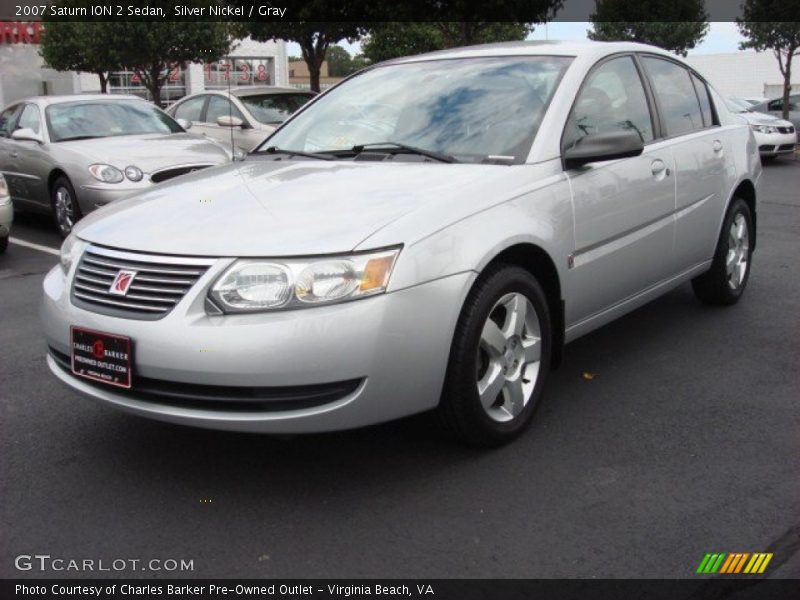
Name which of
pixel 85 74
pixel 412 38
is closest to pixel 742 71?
pixel 412 38

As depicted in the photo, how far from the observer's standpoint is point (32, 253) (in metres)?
8.44

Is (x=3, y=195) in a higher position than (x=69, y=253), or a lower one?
lower

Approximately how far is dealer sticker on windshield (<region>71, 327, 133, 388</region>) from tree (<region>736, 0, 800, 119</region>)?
66.3 feet

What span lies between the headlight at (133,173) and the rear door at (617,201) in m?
5.16

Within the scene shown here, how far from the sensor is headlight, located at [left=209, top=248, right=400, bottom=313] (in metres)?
3.00

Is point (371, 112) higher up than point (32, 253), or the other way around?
point (371, 112)

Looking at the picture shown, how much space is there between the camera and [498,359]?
11.6 ft

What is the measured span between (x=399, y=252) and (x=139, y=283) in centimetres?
93

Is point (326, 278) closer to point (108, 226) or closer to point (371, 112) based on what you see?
point (108, 226)

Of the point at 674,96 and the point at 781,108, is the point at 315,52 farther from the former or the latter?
the point at 674,96

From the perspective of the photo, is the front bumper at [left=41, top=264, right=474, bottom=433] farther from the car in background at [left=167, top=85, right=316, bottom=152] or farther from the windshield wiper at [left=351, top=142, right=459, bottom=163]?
the car in background at [left=167, top=85, right=316, bottom=152]

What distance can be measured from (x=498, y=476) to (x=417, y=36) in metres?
30.4

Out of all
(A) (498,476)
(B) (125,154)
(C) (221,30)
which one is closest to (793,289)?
(A) (498,476)
